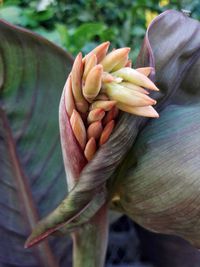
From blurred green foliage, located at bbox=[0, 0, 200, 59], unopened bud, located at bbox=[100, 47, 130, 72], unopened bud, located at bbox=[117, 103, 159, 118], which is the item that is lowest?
blurred green foliage, located at bbox=[0, 0, 200, 59]

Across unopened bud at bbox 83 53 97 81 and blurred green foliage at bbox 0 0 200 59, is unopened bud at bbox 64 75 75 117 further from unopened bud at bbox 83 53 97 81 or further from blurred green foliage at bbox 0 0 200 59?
blurred green foliage at bbox 0 0 200 59

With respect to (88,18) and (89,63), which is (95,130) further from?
(88,18)

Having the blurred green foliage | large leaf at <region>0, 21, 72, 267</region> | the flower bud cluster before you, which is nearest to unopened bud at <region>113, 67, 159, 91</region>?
the flower bud cluster

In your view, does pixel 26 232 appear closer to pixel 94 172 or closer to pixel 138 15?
pixel 94 172

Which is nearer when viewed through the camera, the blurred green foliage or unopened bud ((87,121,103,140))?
unopened bud ((87,121,103,140))

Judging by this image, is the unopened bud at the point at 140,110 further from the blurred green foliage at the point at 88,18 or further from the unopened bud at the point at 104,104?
the blurred green foliage at the point at 88,18

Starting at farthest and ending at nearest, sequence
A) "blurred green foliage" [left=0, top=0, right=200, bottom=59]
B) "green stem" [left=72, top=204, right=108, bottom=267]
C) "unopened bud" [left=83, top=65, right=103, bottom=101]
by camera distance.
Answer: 1. "blurred green foliage" [left=0, top=0, right=200, bottom=59]
2. "green stem" [left=72, top=204, right=108, bottom=267]
3. "unopened bud" [left=83, top=65, right=103, bottom=101]

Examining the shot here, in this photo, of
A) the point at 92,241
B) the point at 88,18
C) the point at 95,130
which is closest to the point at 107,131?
the point at 95,130
